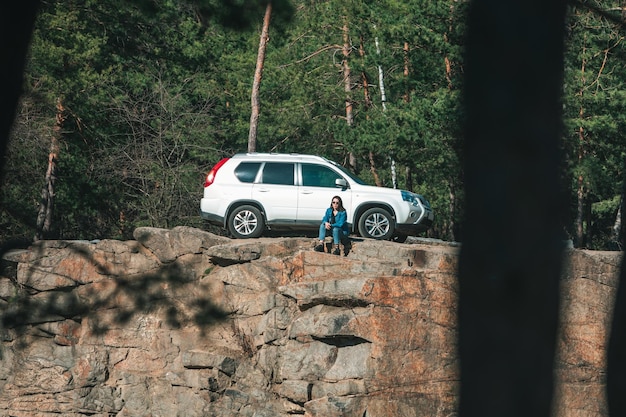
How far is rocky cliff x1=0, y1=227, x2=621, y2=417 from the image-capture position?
20.7 meters

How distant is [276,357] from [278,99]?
16.8 m

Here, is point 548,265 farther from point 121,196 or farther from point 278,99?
point 278,99

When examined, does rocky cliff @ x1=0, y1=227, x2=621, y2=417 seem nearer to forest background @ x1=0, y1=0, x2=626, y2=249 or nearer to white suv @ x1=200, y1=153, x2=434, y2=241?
white suv @ x1=200, y1=153, x2=434, y2=241

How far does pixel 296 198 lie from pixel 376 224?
5.79 feet

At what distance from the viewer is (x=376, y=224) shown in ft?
70.8

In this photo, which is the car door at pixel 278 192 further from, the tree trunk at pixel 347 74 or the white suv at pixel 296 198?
the tree trunk at pixel 347 74

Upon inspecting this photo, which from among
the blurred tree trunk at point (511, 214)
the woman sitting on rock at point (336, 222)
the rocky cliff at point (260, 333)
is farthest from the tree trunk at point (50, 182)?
the blurred tree trunk at point (511, 214)

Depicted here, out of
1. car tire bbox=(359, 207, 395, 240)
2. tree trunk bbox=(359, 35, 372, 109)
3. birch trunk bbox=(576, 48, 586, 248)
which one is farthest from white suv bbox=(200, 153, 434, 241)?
tree trunk bbox=(359, 35, 372, 109)

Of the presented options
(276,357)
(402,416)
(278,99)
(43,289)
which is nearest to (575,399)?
(402,416)

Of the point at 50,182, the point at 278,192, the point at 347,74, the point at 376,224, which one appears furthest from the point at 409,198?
the point at 347,74

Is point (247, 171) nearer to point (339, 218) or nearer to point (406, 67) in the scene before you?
point (339, 218)

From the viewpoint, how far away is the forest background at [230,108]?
29.2 meters

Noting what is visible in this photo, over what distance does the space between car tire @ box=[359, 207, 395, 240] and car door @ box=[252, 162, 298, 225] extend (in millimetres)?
1480

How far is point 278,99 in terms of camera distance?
3759 cm
